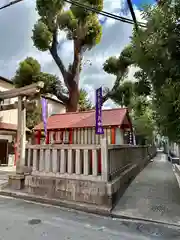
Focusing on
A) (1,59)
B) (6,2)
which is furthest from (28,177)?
(1,59)

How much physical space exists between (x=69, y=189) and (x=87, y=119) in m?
4.57

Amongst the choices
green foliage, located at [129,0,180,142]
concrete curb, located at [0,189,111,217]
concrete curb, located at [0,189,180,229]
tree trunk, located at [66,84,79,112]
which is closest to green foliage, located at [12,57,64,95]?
tree trunk, located at [66,84,79,112]

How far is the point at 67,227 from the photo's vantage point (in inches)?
137

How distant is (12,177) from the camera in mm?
5906

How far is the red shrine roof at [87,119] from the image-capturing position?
8358mm

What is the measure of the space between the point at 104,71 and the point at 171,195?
11.7 metres

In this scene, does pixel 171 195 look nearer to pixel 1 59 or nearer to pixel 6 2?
pixel 6 2

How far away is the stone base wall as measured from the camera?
434 cm

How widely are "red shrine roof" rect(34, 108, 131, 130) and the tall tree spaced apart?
4372 mm

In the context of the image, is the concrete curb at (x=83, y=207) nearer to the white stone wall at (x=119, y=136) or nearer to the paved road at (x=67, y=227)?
the paved road at (x=67, y=227)

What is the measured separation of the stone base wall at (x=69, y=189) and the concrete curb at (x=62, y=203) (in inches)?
4.2

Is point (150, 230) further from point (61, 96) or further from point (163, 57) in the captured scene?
point (61, 96)

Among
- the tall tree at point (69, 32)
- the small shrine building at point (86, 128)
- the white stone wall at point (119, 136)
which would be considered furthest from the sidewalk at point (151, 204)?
the tall tree at point (69, 32)

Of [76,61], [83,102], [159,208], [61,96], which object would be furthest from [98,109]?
[83,102]
